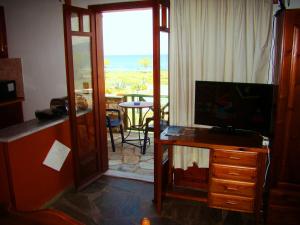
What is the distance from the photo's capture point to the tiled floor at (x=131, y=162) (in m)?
3.68

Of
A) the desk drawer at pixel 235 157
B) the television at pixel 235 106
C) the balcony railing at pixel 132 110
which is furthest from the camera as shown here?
the balcony railing at pixel 132 110

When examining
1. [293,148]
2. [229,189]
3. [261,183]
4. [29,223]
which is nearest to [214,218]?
[229,189]

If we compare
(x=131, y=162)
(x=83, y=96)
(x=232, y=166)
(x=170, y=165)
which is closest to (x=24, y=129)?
(x=83, y=96)

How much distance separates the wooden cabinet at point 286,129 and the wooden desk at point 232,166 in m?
0.13

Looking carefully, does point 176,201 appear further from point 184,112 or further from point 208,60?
point 208,60

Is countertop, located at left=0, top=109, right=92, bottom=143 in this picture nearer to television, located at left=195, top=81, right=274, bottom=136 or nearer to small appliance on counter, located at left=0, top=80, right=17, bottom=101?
small appliance on counter, located at left=0, top=80, right=17, bottom=101

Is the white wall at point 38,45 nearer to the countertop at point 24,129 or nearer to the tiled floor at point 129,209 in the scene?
the countertop at point 24,129

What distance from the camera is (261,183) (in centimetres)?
247

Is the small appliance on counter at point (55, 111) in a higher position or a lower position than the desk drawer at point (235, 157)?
higher

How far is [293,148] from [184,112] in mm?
1132

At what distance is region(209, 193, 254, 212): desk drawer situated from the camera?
100 inches

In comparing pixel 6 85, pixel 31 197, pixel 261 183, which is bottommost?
pixel 31 197

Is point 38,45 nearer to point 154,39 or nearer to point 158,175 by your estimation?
point 154,39

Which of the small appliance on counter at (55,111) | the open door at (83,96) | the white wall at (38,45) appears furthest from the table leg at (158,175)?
the white wall at (38,45)
